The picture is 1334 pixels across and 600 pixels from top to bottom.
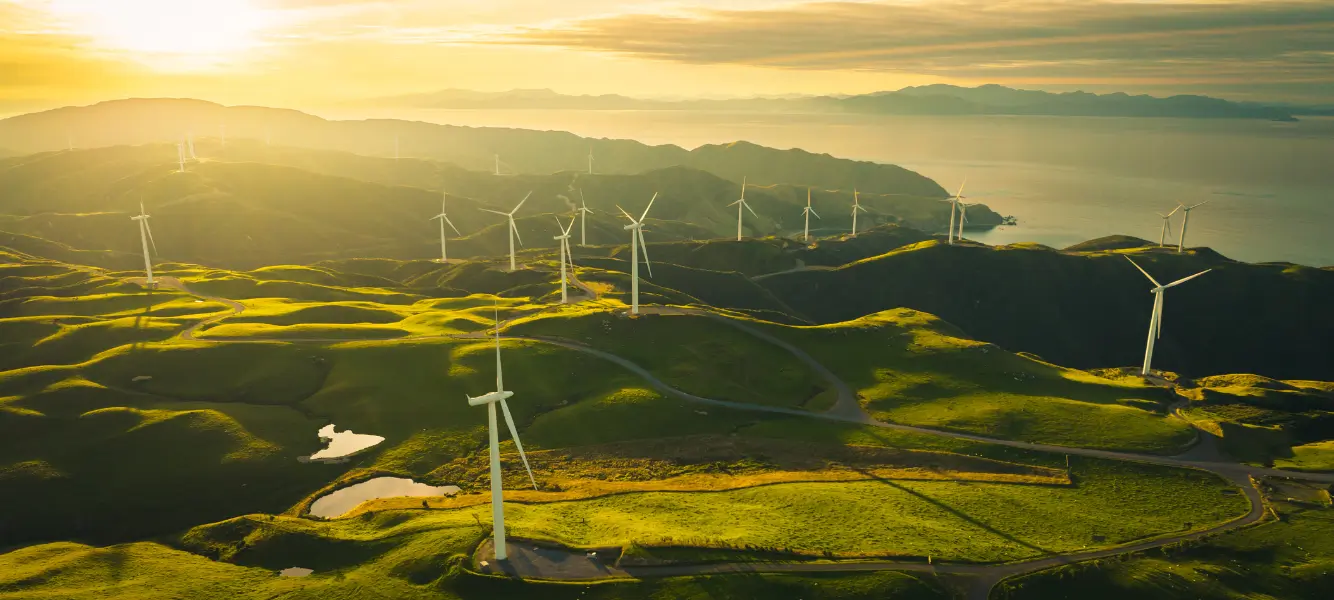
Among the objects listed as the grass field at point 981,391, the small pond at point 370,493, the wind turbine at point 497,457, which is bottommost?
the small pond at point 370,493

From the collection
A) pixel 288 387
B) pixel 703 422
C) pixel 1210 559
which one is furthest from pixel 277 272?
pixel 1210 559

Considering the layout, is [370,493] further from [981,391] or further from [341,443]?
[981,391]

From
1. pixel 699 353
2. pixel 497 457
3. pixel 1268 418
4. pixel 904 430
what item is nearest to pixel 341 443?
pixel 497 457

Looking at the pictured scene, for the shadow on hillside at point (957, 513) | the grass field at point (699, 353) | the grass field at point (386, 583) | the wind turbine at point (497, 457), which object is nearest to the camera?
the wind turbine at point (497, 457)

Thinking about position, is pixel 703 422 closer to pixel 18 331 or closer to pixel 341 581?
pixel 341 581

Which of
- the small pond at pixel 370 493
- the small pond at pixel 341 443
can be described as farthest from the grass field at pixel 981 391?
the small pond at pixel 341 443

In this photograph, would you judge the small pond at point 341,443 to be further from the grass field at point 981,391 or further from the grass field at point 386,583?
the grass field at point 981,391
